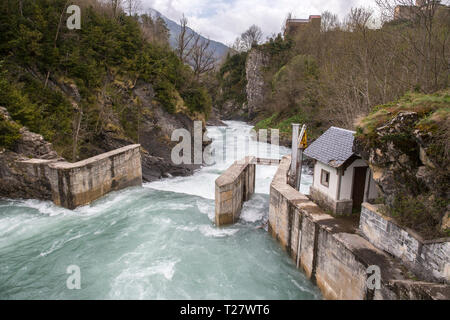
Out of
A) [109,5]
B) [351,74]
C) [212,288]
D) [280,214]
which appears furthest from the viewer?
[109,5]

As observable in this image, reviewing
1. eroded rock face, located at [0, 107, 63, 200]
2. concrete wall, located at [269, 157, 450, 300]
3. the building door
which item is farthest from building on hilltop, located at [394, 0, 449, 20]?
eroded rock face, located at [0, 107, 63, 200]

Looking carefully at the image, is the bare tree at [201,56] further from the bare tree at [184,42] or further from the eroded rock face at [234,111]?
the eroded rock face at [234,111]

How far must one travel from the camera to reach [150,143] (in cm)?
2039

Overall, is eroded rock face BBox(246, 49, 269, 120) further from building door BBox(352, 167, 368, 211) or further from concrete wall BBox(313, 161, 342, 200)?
building door BBox(352, 167, 368, 211)

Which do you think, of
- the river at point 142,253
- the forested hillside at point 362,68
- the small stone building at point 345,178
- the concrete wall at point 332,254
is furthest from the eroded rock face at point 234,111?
the concrete wall at point 332,254

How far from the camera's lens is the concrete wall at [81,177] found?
11906 millimetres

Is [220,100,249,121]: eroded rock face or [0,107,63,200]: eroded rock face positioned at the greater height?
[220,100,249,121]: eroded rock face

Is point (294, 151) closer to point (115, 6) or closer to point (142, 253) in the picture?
point (142, 253)

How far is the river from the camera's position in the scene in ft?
25.2

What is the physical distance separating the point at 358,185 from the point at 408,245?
3.46 m

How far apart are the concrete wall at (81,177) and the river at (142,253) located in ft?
1.43

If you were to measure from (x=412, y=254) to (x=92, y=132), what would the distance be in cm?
1727
